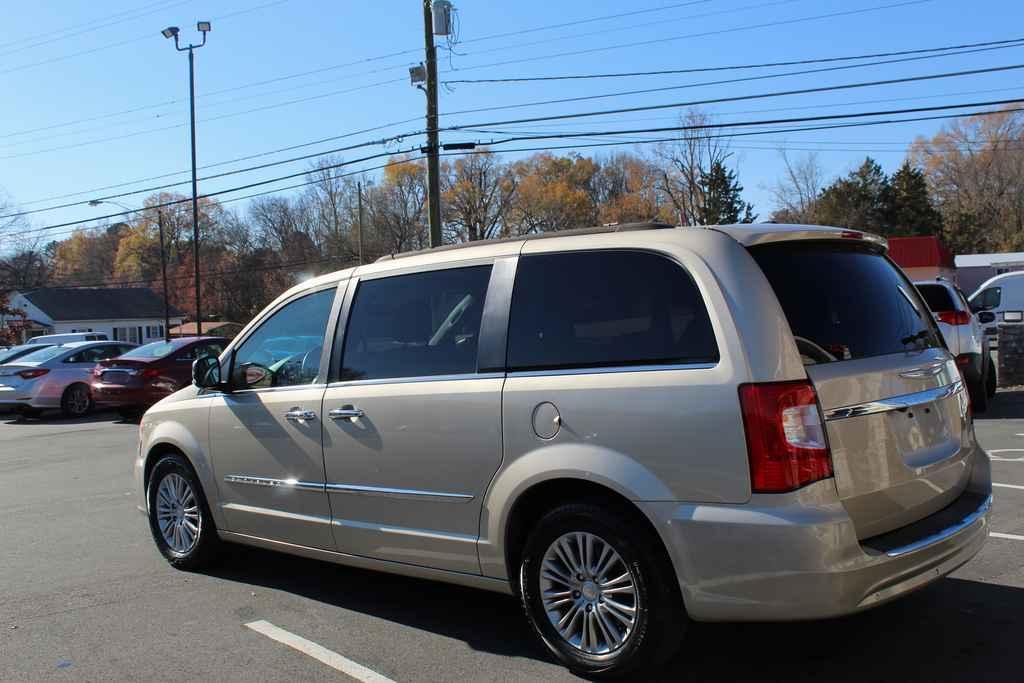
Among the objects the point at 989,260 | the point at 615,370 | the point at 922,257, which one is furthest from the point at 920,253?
the point at 615,370

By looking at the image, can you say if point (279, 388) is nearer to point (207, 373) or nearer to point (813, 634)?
point (207, 373)

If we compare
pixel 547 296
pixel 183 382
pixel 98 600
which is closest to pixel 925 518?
pixel 547 296

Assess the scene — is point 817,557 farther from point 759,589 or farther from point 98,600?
point 98,600

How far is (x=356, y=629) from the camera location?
4820mm

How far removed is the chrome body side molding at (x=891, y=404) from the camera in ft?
12.0

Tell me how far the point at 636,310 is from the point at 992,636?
2330 millimetres

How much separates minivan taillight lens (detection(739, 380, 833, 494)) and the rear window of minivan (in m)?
0.27

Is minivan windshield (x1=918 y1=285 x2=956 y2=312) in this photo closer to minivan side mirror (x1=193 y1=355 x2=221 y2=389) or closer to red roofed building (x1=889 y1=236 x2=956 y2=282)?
minivan side mirror (x1=193 y1=355 x2=221 y2=389)

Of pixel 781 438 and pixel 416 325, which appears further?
pixel 416 325

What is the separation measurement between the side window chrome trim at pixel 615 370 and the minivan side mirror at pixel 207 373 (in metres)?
2.40

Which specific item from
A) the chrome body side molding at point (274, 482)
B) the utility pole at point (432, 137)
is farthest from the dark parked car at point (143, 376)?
the chrome body side molding at point (274, 482)

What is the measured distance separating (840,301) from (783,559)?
4.06ft

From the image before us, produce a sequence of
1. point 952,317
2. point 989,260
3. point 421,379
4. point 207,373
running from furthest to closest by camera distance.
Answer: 1. point 989,260
2. point 952,317
3. point 207,373
4. point 421,379

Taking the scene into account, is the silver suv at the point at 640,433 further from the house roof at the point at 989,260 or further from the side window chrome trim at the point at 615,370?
the house roof at the point at 989,260
